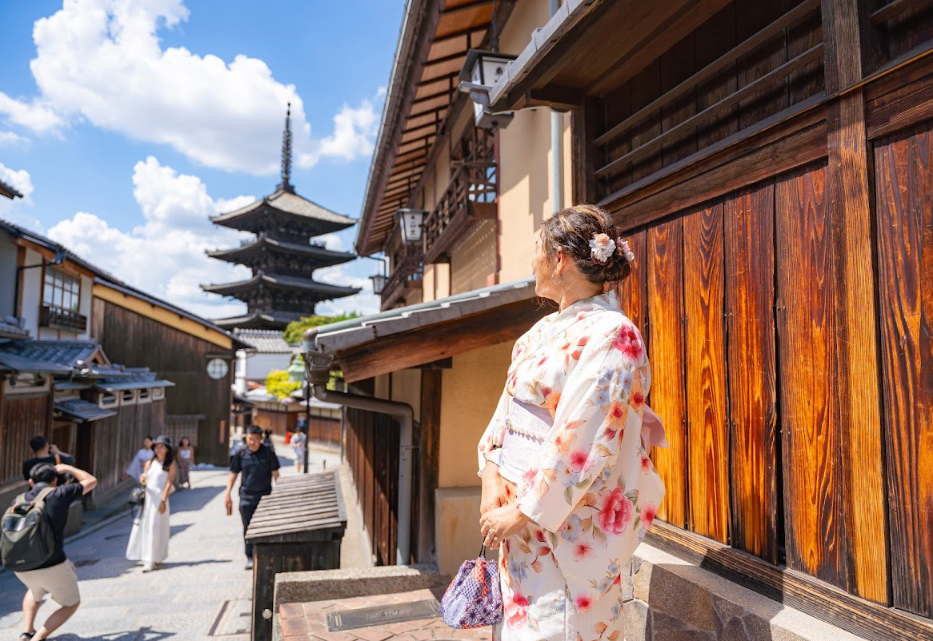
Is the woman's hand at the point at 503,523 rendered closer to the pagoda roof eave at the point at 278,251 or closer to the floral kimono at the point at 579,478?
the floral kimono at the point at 579,478

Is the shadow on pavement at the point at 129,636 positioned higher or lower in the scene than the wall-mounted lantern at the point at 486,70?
lower

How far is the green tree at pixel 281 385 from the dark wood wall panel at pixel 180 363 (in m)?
5.22

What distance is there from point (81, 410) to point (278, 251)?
29778mm

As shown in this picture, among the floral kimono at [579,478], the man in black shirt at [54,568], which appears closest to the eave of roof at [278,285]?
the man in black shirt at [54,568]

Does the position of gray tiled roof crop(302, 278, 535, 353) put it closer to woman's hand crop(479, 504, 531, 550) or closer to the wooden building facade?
woman's hand crop(479, 504, 531, 550)

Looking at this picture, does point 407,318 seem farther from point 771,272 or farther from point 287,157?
point 287,157

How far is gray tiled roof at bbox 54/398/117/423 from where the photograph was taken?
41.0 ft

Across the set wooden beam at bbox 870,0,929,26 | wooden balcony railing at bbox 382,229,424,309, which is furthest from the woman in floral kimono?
wooden balcony railing at bbox 382,229,424,309

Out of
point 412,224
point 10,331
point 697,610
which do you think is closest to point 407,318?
point 697,610

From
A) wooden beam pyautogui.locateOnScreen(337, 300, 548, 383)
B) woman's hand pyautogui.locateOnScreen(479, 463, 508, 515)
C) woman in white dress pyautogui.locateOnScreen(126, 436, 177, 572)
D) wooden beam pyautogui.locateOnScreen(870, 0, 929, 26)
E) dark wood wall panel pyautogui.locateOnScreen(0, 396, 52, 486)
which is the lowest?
woman in white dress pyautogui.locateOnScreen(126, 436, 177, 572)

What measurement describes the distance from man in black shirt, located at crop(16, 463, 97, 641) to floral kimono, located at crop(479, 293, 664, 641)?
16.1 ft

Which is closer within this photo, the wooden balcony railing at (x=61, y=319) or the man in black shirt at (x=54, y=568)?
the man in black shirt at (x=54, y=568)

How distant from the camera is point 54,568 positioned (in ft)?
17.3

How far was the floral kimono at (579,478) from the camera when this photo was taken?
1.85 meters
